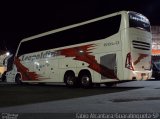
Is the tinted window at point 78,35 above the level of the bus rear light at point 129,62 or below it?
above

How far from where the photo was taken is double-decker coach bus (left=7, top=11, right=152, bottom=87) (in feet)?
53.6

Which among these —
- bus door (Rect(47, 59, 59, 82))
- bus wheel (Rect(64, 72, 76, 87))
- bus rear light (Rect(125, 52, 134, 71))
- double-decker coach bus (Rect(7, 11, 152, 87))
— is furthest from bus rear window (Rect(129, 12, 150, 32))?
bus door (Rect(47, 59, 59, 82))

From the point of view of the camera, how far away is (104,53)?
1720 centimetres

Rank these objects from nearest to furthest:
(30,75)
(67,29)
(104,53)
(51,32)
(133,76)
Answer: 1. (133,76)
2. (104,53)
3. (67,29)
4. (51,32)
5. (30,75)

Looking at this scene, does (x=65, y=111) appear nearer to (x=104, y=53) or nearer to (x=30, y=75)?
(x=104, y=53)

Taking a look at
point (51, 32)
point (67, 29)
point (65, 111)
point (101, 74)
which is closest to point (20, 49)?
point (51, 32)

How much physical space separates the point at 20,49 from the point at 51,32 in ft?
15.1

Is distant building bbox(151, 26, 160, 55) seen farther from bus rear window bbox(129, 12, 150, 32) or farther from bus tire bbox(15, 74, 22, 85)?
bus rear window bbox(129, 12, 150, 32)

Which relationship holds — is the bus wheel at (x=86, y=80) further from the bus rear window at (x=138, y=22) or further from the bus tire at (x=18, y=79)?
the bus tire at (x=18, y=79)

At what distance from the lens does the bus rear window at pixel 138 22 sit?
1659cm

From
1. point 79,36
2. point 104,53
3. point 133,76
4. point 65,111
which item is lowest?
point 65,111

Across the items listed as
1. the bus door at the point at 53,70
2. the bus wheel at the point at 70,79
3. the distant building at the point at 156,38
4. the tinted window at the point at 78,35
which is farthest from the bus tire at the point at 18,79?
the distant building at the point at 156,38

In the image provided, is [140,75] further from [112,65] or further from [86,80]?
[86,80]

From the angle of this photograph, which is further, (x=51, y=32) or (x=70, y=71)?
(x=51, y=32)
